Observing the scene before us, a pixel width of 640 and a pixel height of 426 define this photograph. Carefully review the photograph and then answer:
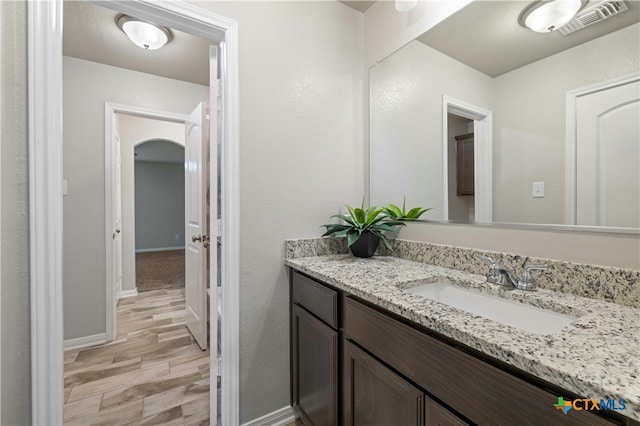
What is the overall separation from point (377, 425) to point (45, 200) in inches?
56.0

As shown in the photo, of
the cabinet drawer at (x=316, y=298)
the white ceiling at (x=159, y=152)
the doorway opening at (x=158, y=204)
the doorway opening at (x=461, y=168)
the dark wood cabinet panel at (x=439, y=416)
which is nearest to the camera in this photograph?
the dark wood cabinet panel at (x=439, y=416)

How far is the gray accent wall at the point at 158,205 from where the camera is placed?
778 cm

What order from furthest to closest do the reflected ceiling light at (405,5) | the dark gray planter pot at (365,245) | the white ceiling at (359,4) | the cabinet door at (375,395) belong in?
1. the white ceiling at (359,4)
2. the dark gray planter pot at (365,245)
3. the reflected ceiling light at (405,5)
4. the cabinet door at (375,395)

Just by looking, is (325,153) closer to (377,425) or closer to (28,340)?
(377,425)

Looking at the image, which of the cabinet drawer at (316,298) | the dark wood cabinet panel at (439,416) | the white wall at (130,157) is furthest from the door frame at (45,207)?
the white wall at (130,157)

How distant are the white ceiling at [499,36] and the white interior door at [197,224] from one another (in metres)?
1.73

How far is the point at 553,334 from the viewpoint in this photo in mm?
646

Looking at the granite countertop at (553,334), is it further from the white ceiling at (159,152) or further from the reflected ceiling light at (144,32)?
the white ceiling at (159,152)

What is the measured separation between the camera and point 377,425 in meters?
0.95

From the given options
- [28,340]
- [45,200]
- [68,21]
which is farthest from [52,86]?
[68,21]

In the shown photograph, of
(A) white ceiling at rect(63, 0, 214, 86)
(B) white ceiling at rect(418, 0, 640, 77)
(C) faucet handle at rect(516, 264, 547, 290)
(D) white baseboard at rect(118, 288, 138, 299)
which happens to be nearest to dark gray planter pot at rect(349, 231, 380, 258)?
(C) faucet handle at rect(516, 264, 547, 290)

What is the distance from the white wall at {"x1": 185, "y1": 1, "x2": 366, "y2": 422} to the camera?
145cm

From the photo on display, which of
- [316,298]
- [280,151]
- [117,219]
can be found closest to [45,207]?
[280,151]

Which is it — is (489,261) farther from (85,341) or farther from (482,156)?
(85,341)
